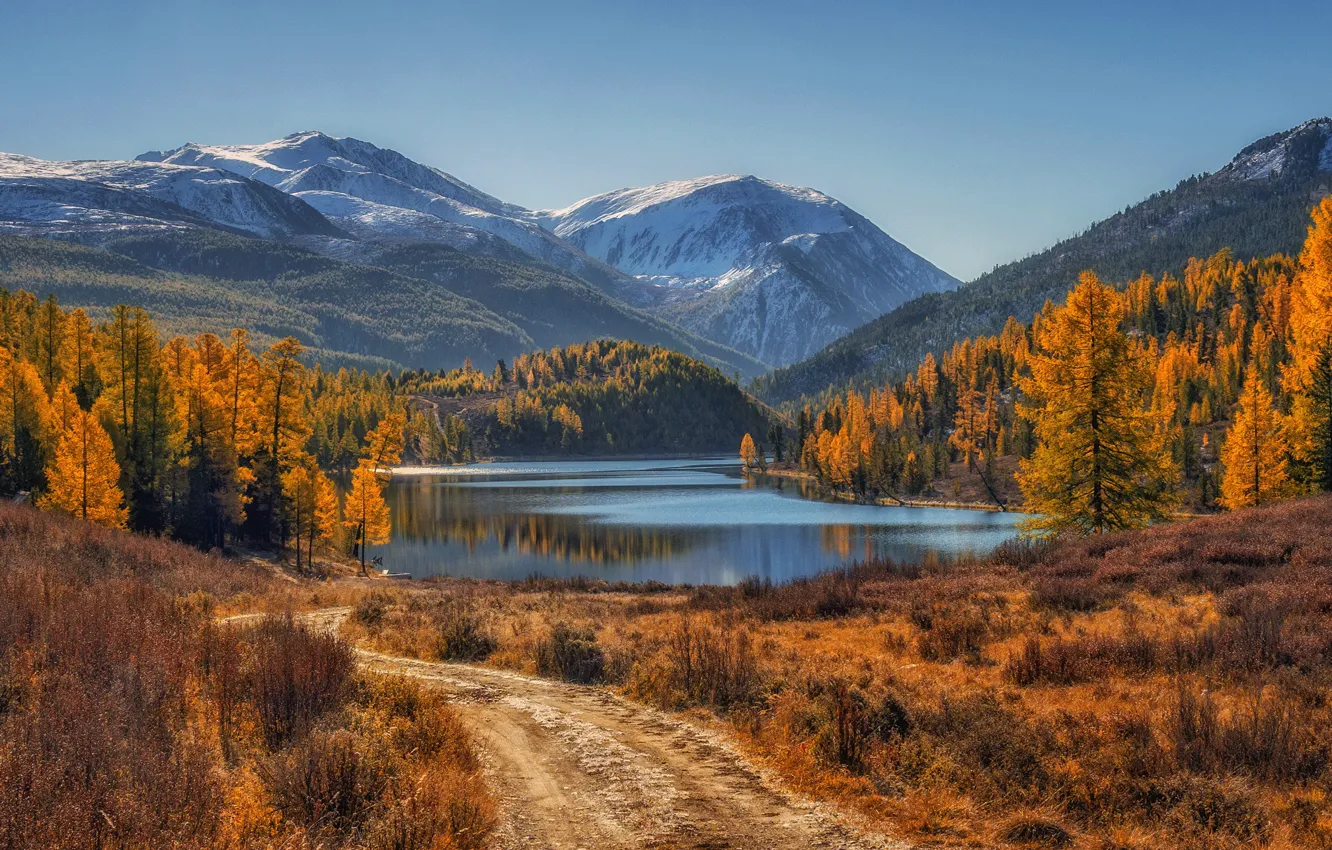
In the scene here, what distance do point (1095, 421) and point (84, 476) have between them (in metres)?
49.4

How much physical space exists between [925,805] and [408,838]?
6007 millimetres

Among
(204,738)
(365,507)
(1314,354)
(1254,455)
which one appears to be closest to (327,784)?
(204,738)

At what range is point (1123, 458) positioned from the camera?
3762cm

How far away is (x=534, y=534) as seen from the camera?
8600 cm

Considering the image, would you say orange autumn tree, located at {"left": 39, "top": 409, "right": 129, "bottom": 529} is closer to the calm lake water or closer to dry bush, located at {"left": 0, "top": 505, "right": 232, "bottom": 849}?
the calm lake water

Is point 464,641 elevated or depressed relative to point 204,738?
depressed

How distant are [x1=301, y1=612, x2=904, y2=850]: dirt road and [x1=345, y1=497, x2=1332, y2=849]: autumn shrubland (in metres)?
0.84

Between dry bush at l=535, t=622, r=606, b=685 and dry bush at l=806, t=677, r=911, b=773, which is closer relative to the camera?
dry bush at l=806, t=677, r=911, b=773

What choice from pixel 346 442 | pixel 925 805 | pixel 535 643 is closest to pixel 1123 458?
pixel 535 643

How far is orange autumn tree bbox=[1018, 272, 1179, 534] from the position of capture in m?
37.3

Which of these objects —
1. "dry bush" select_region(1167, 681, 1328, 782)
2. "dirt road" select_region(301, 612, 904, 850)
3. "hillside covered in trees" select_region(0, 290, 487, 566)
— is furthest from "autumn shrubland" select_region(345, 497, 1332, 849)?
"hillside covered in trees" select_region(0, 290, 487, 566)

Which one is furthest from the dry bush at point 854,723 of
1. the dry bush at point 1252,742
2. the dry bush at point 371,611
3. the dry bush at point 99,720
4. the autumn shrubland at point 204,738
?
the dry bush at point 371,611

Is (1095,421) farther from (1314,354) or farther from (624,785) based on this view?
(624,785)

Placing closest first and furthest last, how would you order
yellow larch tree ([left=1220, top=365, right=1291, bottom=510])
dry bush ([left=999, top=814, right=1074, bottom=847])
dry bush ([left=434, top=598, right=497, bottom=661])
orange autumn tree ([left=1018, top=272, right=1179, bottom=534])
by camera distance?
1. dry bush ([left=999, top=814, right=1074, bottom=847])
2. dry bush ([left=434, top=598, right=497, bottom=661])
3. orange autumn tree ([left=1018, top=272, right=1179, bottom=534])
4. yellow larch tree ([left=1220, top=365, right=1291, bottom=510])
